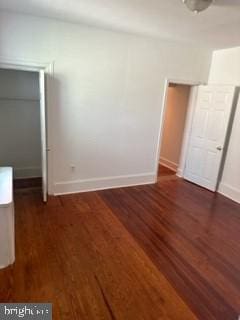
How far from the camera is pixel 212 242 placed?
121 inches

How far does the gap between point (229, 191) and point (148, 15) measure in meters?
3.37

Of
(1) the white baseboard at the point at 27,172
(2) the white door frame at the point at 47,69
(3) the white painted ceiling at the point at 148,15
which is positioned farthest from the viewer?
(1) the white baseboard at the point at 27,172

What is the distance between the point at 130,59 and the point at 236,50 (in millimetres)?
1927

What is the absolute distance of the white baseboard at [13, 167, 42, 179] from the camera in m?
4.70

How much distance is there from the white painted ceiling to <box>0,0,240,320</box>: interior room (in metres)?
0.03

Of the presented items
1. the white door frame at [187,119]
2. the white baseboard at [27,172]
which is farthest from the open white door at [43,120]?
the white door frame at [187,119]

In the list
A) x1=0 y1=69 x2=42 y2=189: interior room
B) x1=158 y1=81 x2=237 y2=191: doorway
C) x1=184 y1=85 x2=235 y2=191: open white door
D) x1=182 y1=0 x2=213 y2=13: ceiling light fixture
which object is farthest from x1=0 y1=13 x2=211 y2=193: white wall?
x1=182 y1=0 x2=213 y2=13: ceiling light fixture

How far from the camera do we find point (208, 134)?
4773mm

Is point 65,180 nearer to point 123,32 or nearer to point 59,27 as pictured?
point 59,27

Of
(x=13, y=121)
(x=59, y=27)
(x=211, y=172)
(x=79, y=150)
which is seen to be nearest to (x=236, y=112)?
(x=211, y=172)

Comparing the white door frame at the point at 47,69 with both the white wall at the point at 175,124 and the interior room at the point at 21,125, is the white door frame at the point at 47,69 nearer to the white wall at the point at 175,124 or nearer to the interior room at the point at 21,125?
the interior room at the point at 21,125

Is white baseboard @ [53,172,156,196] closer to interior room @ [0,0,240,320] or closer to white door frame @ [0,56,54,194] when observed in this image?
interior room @ [0,0,240,320]

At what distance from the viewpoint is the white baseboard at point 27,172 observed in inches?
185

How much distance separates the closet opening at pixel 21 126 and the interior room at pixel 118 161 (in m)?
0.02
